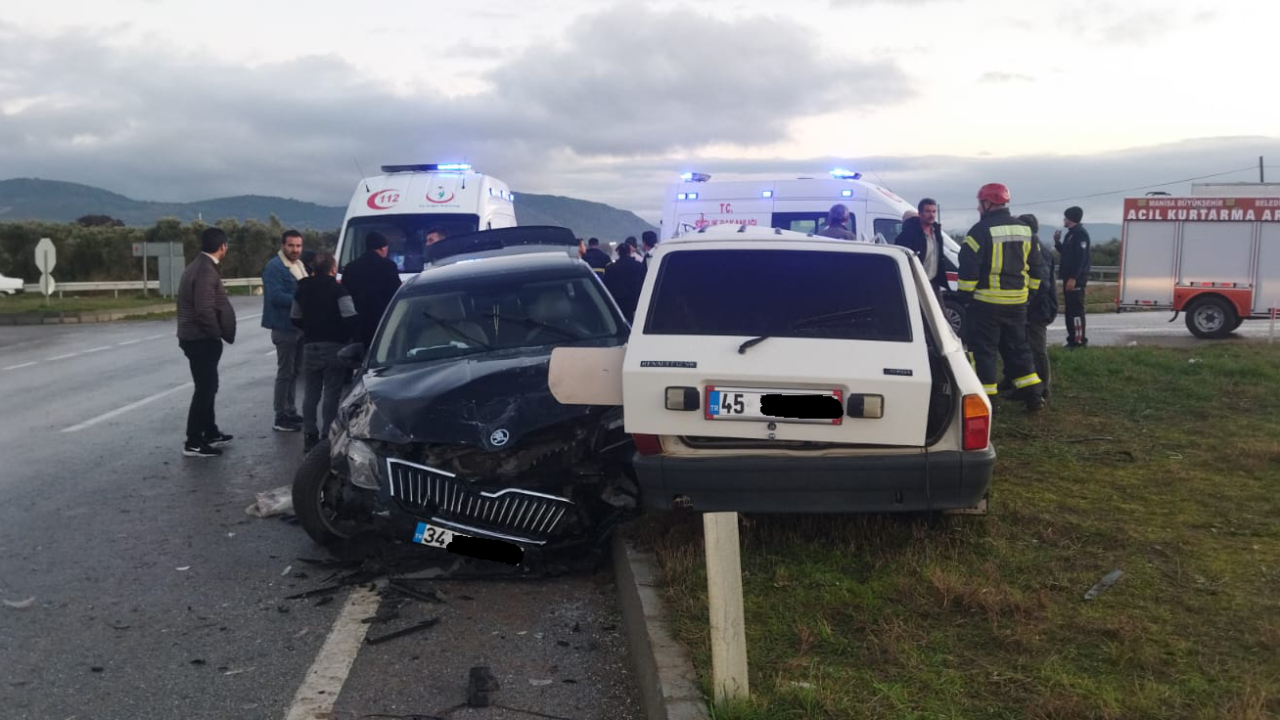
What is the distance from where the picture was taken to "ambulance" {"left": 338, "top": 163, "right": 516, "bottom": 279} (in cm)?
1504

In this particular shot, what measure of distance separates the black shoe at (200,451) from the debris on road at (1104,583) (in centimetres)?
711

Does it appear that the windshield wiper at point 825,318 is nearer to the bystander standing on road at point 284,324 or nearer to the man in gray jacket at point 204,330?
the man in gray jacket at point 204,330

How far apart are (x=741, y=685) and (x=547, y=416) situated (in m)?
2.17

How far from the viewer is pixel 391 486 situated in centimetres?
545

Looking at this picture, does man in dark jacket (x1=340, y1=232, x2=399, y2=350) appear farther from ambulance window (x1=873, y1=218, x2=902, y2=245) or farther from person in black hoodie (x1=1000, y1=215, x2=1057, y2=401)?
ambulance window (x1=873, y1=218, x2=902, y2=245)

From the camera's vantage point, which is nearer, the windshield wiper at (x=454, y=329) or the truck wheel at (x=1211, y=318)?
the windshield wiper at (x=454, y=329)

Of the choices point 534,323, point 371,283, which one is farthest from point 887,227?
point 534,323

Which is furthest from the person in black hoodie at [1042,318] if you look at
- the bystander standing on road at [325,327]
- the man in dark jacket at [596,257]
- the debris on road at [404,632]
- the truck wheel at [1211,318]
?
the truck wheel at [1211,318]

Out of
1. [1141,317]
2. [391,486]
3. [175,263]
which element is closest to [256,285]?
[175,263]

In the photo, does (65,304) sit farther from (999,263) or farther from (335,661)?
(335,661)

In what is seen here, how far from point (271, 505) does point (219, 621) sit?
208 cm

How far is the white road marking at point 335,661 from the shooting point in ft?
13.7

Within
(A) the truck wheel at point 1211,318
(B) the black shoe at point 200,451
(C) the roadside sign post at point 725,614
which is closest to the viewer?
(C) the roadside sign post at point 725,614

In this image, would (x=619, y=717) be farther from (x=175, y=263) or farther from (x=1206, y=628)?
(x=175, y=263)
